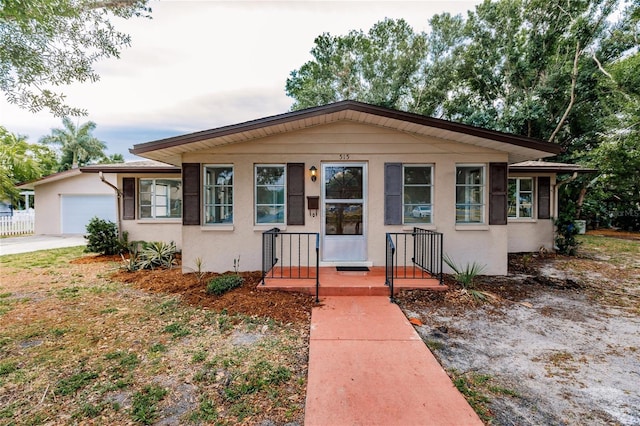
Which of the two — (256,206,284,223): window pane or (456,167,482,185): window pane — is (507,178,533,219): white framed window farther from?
(256,206,284,223): window pane

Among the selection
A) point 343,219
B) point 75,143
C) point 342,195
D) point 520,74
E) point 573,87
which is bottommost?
point 343,219

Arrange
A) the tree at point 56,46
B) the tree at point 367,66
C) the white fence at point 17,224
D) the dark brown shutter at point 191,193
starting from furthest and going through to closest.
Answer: the tree at point 367,66, the white fence at point 17,224, the dark brown shutter at point 191,193, the tree at point 56,46

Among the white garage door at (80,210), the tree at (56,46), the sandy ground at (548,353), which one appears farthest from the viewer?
the white garage door at (80,210)

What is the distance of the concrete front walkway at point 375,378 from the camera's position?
6.79 feet

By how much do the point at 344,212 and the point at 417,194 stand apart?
1652mm

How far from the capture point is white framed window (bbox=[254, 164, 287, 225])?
19.2ft

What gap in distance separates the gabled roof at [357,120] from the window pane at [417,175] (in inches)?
29.4

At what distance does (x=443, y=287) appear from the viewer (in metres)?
4.70

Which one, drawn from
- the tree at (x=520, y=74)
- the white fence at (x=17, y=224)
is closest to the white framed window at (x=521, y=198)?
the tree at (x=520, y=74)

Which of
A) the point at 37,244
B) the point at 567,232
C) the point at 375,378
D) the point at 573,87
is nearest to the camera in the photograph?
the point at 375,378

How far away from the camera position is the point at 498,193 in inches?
228

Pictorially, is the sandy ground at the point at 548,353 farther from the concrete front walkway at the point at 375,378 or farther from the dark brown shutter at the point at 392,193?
the dark brown shutter at the point at 392,193

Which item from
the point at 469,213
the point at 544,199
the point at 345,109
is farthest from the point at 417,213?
the point at 544,199

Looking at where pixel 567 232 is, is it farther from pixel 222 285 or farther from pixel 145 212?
pixel 145 212
